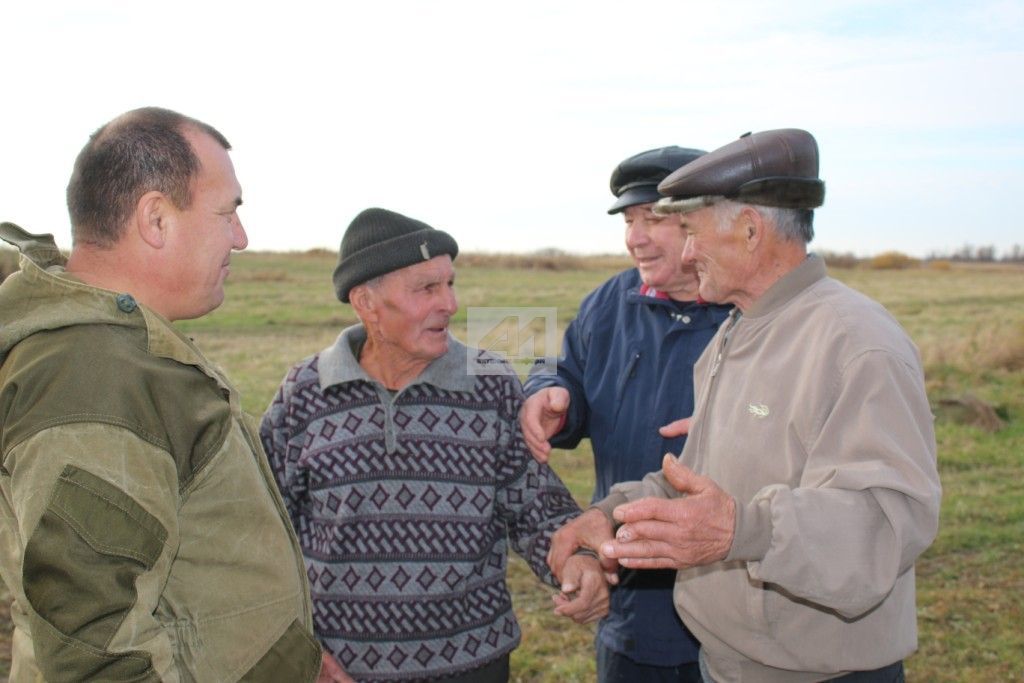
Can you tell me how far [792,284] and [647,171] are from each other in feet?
3.56

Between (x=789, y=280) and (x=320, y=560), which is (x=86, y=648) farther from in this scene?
(x=789, y=280)

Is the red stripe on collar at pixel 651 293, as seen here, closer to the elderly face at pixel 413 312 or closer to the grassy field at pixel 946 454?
the elderly face at pixel 413 312

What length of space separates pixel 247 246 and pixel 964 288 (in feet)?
135

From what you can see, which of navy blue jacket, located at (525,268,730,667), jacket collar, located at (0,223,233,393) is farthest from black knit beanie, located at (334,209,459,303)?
jacket collar, located at (0,223,233,393)

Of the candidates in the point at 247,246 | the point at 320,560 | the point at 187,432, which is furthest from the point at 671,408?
the point at 187,432

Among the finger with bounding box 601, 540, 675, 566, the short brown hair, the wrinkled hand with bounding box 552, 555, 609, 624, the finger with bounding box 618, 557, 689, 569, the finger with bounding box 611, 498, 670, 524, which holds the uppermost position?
the short brown hair

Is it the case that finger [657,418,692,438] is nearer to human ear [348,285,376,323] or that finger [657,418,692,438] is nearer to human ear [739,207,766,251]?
human ear [739,207,766,251]

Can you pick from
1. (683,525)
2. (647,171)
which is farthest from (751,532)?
(647,171)

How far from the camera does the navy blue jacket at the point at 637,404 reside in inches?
129

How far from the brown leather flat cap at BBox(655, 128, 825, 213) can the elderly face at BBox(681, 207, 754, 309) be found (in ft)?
0.18

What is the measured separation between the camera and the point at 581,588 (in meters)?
2.99

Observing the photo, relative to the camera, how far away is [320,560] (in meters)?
3.02

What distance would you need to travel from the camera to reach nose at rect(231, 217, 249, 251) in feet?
7.29

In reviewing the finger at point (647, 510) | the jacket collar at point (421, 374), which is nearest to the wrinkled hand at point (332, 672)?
the jacket collar at point (421, 374)
